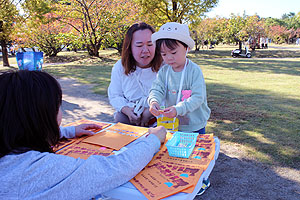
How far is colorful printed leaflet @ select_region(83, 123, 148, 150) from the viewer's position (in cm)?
163

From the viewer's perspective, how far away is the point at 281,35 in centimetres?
4478

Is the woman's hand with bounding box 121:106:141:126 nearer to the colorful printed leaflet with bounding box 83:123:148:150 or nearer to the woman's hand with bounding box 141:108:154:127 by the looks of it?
the woman's hand with bounding box 141:108:154:127

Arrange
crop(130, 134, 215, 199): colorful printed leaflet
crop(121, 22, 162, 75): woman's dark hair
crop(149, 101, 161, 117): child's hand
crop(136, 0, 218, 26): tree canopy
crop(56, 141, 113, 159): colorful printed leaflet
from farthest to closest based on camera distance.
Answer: crop(136, 0, 218, 26): tree canopy
crop(121, 22, 162, 75): woman's dark hair
crop(149, 101, 161, 117): child's hand
crop(56, 141, 113, 159): colorful printed leaflet
crop(130, 134, 215, 199): colorful printed leaflet

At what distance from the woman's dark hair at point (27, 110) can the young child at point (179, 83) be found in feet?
3.17

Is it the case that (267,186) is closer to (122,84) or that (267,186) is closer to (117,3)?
(122,84)

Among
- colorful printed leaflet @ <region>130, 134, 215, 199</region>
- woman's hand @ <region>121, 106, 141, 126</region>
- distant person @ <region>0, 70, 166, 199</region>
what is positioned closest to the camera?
distant person @ <region>0, 70, 166, 199</region>

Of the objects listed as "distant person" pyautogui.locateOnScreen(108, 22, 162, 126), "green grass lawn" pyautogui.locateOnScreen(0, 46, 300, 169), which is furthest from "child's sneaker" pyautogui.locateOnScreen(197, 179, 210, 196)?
"green grass lawn" pyautogui.locateOnScreen(0, 46, 300, 169)

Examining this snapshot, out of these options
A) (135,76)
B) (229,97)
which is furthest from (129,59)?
(229,97)

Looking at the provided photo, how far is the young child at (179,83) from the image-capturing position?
2070mm

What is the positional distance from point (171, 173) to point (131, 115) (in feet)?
4.23

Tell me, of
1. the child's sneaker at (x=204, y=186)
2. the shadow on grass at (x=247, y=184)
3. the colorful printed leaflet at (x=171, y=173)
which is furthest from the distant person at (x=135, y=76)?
the colorful printed leaflet at (x=171, y=173)

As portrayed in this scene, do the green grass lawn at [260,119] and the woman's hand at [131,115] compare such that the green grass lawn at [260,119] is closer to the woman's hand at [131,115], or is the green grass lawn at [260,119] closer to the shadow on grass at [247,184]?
the shadow on grass at [247,184]

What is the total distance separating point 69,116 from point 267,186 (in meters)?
3.49

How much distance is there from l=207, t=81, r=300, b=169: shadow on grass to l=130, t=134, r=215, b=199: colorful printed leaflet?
1.75 metres
